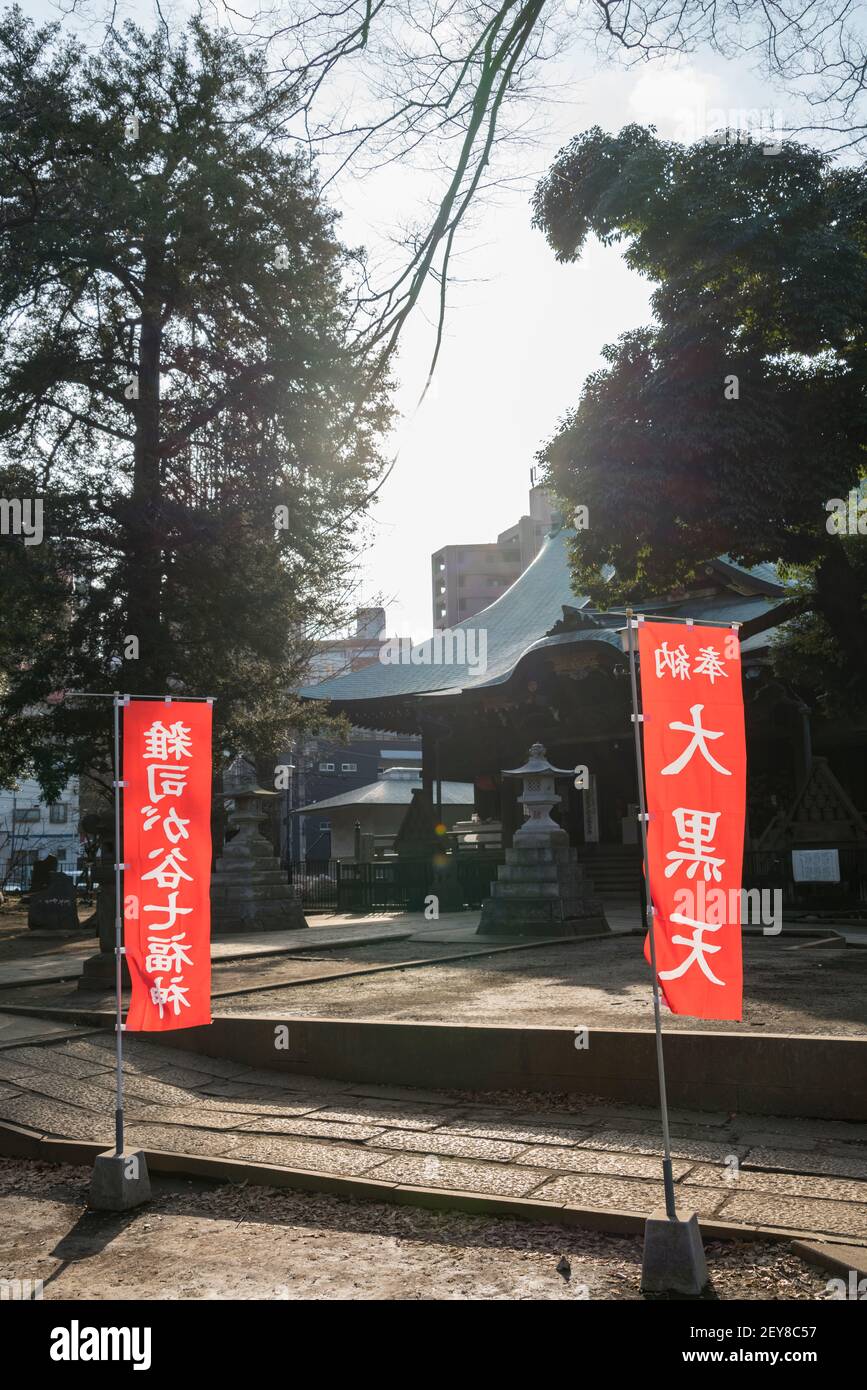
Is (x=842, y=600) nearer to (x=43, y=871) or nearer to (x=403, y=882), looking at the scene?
(x=403, y=882)

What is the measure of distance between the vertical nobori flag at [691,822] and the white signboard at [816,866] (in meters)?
12.4

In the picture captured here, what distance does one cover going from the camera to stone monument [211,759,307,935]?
1716 centimetres

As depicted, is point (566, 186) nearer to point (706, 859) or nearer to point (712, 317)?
point (712, 317)

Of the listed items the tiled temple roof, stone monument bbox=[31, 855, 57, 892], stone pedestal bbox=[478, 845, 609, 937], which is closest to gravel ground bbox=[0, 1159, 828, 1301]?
stone pedestal bbox=[478, 845, 609, 937]

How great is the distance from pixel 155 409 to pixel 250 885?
790 centimetres

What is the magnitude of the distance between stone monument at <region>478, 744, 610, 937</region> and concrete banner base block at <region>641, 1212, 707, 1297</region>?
10.5 meters

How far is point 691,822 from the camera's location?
4414 mm

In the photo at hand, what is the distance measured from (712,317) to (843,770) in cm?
1128

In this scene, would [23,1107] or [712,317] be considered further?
[712,317]

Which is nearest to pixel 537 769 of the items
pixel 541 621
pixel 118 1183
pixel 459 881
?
pixel 459 881

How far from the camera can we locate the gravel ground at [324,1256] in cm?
386

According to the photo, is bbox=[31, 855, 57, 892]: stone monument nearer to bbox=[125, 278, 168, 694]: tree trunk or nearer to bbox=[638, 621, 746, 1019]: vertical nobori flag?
bbox=[125, 278, 168, 694]: tree trunk
